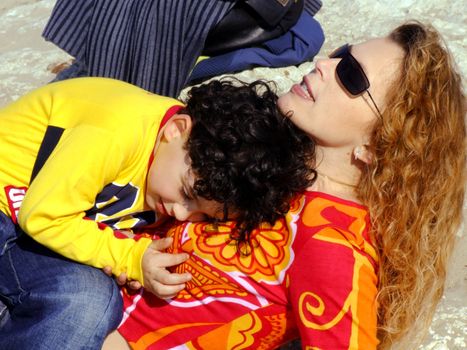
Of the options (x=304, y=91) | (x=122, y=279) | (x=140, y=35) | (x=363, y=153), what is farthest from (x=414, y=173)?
(x=140, y=35)

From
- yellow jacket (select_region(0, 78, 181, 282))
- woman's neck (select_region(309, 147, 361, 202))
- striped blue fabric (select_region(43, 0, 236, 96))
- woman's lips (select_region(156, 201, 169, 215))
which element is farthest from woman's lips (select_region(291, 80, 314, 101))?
striped blue fabric (select_region(43, 0, 236, 96))

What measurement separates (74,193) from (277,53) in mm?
1456

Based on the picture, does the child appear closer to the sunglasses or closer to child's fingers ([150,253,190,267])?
child's fingers ([150,253,190,267])

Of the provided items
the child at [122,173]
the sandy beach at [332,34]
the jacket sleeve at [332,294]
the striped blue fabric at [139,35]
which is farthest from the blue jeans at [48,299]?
the sandy beach at [332,34]

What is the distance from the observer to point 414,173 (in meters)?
2.14

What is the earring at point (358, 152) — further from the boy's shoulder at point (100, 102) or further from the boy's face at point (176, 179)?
the boy's shoulder at point (100, 102)

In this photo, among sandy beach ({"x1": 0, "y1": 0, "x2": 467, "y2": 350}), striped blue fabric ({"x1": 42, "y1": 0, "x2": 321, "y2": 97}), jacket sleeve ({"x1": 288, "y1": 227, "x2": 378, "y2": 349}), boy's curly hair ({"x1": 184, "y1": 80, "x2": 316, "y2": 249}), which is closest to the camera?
jacket sleeve ({"x1": 288, "y1": 227, "x2": 378, "y2": 349})

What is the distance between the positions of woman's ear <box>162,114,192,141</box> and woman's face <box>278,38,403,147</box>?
0.89ft

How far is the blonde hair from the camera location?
82.8 inches

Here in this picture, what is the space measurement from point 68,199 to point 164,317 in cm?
46

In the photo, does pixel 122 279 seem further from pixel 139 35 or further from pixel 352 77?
pixel 139 35

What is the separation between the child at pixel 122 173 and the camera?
205 centimetres

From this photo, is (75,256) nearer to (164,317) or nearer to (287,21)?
(164,317)

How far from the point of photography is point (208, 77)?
3.16 meters
